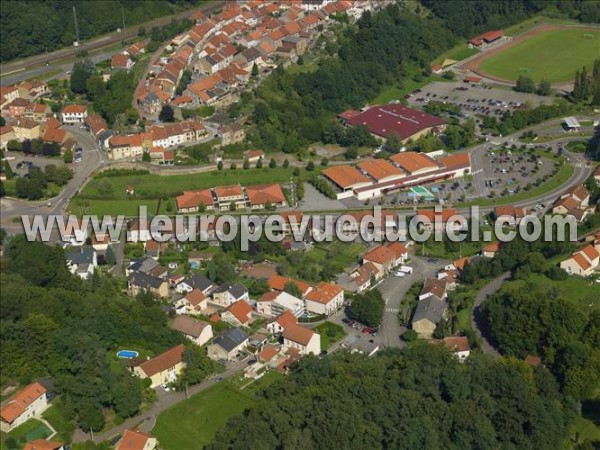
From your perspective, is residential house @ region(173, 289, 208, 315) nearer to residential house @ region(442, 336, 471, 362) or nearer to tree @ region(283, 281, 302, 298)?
tree @ region(283, 281, 302, 298)

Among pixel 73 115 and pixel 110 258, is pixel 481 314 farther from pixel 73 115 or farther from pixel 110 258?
pixel 73 115

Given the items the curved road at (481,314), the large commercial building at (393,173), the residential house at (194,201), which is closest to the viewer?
the curved road at (481,314)

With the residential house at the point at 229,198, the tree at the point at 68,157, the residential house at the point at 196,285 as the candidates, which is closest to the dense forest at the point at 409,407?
the residential house at the point at 196,285

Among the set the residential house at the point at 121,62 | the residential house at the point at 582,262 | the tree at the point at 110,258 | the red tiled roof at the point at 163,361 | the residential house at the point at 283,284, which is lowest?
the residential house at the point at 582,262

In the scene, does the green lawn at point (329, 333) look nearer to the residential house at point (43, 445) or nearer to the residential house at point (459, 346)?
the residential house at point (459, 346)

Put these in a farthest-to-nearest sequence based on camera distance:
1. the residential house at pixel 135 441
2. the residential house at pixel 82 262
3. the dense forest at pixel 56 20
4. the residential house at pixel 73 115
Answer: the dense forest at pixel 56 20 → the residential house at pixel 73 115 → the residential house at pixel 82 262 → the residential house at pixel 135 441

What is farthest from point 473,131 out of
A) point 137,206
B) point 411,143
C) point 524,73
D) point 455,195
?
point 137,206

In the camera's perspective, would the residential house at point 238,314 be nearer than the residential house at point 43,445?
No
